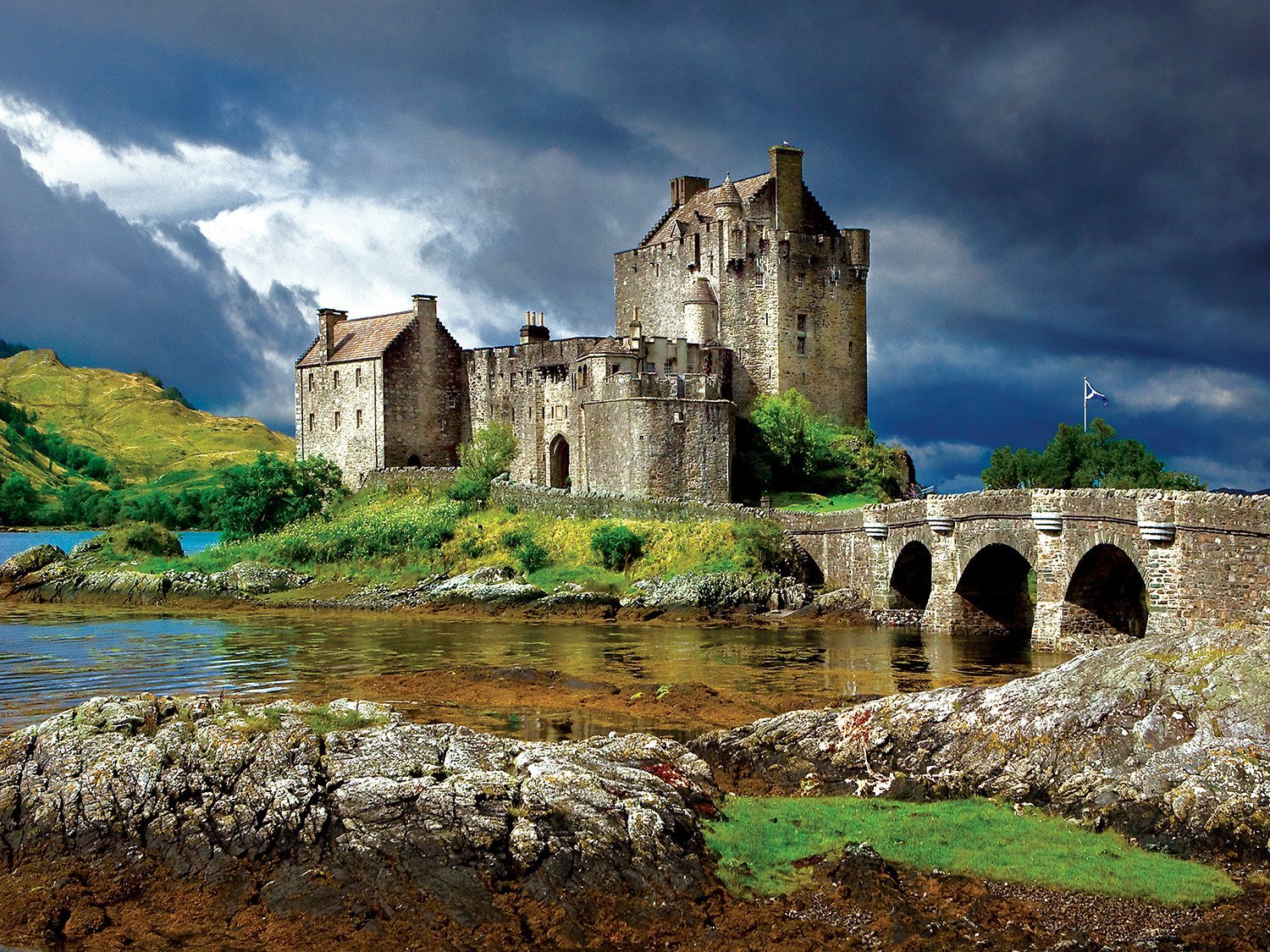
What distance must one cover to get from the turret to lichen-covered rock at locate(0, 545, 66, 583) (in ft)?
108

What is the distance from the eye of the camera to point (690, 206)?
71812mm

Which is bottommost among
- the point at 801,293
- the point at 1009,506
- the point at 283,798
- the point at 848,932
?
the point at 848,932

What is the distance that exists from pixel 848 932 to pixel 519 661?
70.9 ft

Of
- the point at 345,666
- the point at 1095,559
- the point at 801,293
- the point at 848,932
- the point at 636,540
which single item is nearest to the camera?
the point at 848,932

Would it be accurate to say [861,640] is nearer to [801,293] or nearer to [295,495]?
[801,293]

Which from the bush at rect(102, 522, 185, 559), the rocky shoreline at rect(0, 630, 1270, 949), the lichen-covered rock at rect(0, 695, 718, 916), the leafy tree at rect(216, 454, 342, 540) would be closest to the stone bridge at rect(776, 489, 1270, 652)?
the rocky shoreline at rect(0, 630, 1270, 949)

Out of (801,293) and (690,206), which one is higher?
(690,206)

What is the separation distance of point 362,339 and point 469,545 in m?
22.0

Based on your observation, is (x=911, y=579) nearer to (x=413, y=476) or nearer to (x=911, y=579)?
(x=911, y=579)

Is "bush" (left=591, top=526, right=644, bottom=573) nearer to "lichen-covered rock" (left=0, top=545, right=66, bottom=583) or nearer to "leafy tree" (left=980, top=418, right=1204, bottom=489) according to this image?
"leafy tree" (left=980, top=418, right=1204, bottom=489)

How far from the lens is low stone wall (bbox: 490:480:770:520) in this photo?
52.8 metres

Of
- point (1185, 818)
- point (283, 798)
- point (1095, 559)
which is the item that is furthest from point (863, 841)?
point (1095, 559)

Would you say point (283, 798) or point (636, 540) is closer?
point (283, 798)

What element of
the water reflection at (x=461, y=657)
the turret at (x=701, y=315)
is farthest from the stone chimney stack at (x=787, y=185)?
the water reflection at (x=461, y=657)
